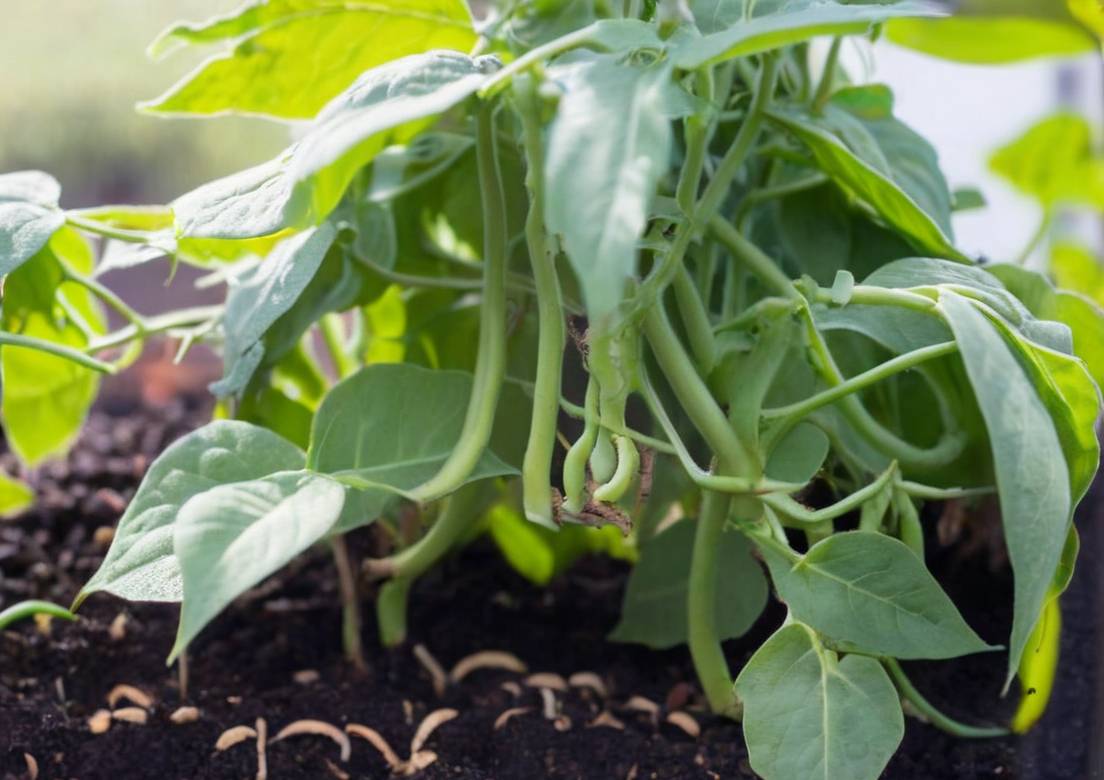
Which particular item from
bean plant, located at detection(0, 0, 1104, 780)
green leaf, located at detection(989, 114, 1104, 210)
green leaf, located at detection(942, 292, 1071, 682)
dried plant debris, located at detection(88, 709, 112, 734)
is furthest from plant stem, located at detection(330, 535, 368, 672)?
green leaf, located at detection(989, 114, 1104, 210)

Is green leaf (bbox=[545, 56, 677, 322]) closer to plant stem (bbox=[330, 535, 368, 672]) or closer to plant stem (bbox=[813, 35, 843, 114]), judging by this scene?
plant stem (bbox=[813, 35, 843, 114])

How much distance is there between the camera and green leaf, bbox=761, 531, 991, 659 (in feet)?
1.12

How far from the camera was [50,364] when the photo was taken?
0.54m

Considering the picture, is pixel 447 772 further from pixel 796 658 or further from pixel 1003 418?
pixel 1003 418

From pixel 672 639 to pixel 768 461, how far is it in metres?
0.14

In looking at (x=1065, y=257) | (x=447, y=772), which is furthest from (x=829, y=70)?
(x=1065, y=257)

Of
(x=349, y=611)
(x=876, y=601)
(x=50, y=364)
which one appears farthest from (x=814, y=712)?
(x=50, y=364)

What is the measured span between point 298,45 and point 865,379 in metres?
A: 0.28

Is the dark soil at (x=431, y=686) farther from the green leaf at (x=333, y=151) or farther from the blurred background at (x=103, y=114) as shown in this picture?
the blurred background at (x=103, y=114)

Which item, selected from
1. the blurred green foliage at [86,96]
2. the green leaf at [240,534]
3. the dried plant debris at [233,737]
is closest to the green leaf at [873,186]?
the green leaf at [240,534]

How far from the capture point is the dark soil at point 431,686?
1.41 ft

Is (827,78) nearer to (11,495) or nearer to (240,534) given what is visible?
(240,534)

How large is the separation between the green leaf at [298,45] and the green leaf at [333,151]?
12 centimetres

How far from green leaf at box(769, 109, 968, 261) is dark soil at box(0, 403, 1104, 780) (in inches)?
6.7
